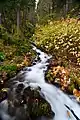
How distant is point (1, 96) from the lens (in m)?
9.16

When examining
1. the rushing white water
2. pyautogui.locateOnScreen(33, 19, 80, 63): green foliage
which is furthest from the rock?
pyautogui.locateOnScreen(33, 19, 80, 63): green foliage

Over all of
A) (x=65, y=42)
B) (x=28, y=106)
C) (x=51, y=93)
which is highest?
(x=65, y=42)

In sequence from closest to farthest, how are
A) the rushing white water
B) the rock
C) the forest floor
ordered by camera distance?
the rock < the rushing white water < the forest floor

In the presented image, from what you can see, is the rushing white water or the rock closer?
the rock

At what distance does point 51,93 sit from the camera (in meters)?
10.8

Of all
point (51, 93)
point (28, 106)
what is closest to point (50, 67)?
point (51, 93)

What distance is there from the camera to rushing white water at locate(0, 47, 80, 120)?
30.3ft

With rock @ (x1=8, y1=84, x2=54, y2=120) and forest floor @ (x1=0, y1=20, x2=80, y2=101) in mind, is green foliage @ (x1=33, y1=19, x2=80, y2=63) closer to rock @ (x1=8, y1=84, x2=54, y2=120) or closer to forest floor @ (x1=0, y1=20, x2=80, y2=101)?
forest floor @ (x1=0, y1=20, x2=80, y2=101)

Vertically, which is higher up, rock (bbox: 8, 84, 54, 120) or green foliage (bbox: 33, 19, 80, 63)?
green foliage (bbox: 33, 19, 80, 63)

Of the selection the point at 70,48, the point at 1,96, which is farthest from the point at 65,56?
the point at 1,96

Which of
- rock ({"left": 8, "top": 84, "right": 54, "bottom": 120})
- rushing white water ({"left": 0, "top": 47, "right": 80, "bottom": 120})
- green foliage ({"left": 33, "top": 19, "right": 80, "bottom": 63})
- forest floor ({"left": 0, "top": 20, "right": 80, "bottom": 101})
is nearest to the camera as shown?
rock ({"left": 8, "top": 84, "right": 54, "bottom": 120})

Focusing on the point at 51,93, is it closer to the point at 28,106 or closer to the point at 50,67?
the point at 28,106

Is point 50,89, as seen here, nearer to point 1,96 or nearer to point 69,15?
point 1,96

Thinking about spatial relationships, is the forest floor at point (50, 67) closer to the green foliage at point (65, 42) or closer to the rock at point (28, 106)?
the green foliage at point (65, 42)
